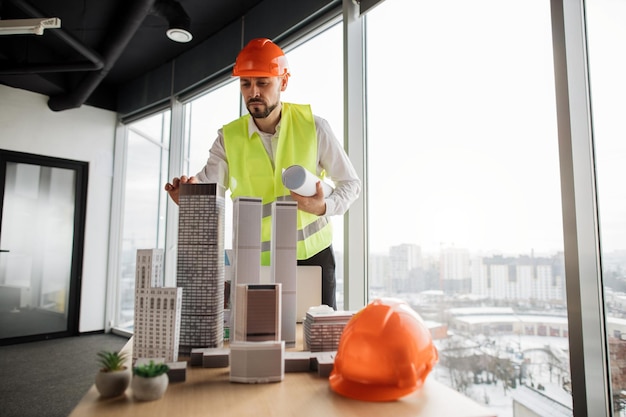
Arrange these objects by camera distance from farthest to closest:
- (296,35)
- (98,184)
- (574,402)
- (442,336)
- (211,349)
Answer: (98,184) → (296,35) → (442,336) → (574,402) → (211,349)

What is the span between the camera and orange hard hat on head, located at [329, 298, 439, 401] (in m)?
0.80

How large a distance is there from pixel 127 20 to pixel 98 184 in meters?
3.06

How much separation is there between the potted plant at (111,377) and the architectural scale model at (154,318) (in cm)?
15

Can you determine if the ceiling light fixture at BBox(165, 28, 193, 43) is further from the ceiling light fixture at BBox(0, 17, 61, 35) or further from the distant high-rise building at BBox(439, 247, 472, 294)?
the distant high-rise building at BBox(439, 247, 472, 294)

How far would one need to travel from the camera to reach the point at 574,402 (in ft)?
4.97

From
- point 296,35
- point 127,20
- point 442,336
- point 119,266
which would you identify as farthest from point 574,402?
point 119,266

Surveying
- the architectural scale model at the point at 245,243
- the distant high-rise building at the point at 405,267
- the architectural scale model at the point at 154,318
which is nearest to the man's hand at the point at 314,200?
the architectural scale model at the point at 245,243

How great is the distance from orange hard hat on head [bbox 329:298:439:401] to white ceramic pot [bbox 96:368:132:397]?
399 millimetres

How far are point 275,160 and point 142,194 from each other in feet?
15.3

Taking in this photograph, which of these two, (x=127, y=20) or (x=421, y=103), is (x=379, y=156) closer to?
(x=421, y=103)

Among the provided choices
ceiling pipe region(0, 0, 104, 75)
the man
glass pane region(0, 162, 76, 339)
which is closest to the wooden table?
the man

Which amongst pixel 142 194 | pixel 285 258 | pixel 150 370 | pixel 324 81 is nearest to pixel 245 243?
pixel 285 258

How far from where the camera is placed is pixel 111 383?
786 mm

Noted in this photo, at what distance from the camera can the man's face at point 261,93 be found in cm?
160
